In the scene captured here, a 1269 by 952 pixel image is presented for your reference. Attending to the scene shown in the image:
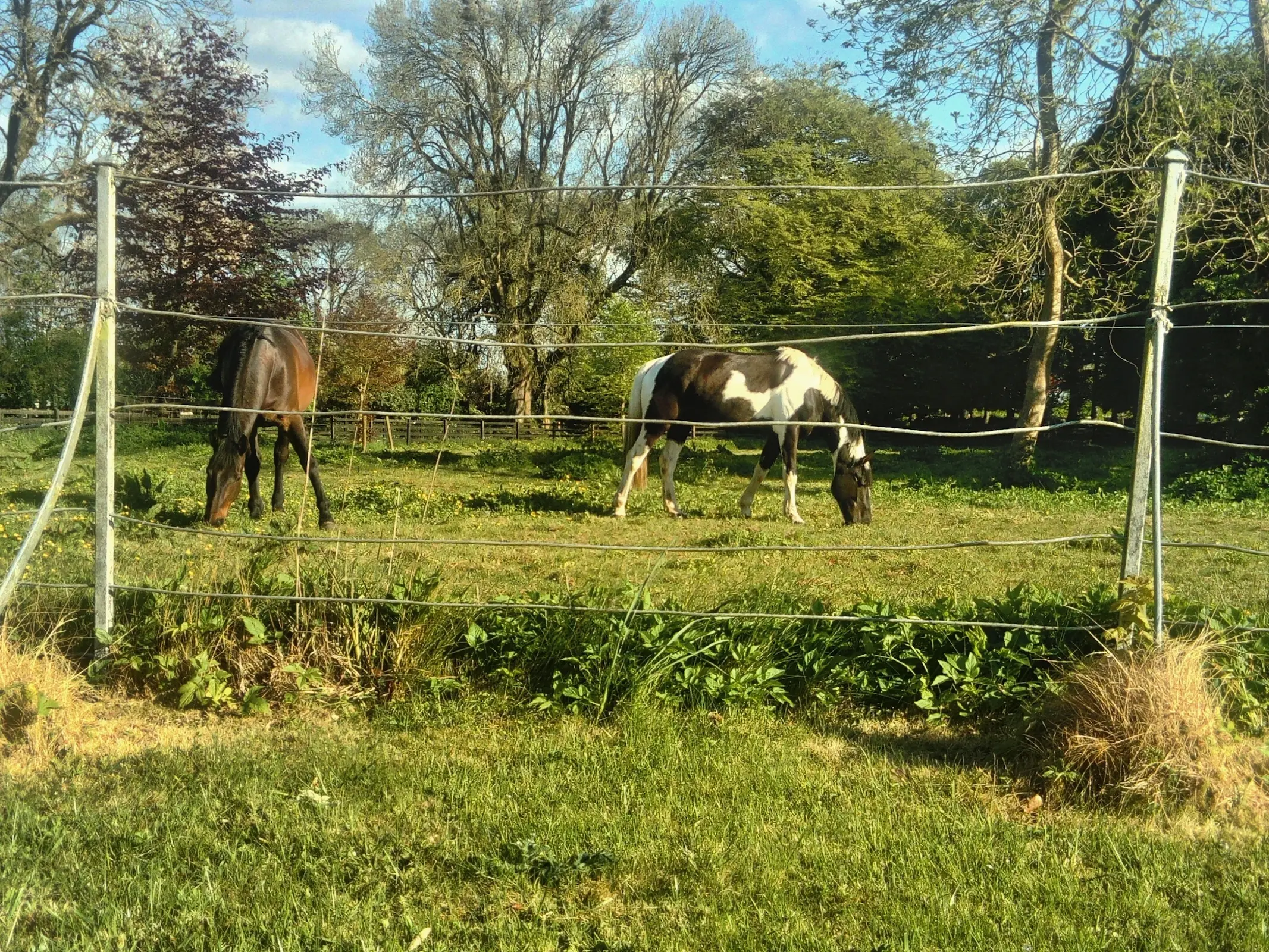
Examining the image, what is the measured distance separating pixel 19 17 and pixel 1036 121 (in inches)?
715

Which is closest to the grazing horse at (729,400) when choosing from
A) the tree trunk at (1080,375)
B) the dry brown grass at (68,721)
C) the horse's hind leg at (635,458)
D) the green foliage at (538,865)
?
the horse's hind leg at (635,458)

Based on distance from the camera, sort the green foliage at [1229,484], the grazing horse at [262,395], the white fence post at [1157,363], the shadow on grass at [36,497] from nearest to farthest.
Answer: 1. the white fence post at [1157,363]
2. the grazing horse at [262,395]
3. the shadow on grass at [36,497]
4. the green foliage at [1229,484]

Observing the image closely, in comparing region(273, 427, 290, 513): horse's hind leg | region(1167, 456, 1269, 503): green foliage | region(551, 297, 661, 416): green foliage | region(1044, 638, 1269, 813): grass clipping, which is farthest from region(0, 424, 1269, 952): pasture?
region(551, 297, 661, 416): green foliage

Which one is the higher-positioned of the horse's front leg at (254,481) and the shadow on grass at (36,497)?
the horse's front leg at (254,481)

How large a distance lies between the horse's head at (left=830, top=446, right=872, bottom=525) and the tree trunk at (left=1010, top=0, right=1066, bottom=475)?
458cm

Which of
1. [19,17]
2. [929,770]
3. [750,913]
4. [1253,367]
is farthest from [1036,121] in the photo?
[19,17]

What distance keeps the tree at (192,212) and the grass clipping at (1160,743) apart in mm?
17856

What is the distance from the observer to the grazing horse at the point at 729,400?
1103 centimetres

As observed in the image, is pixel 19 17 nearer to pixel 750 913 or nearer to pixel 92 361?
pixel 92 361

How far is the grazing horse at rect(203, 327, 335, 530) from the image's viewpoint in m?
8.17

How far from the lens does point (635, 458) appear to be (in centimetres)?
1109

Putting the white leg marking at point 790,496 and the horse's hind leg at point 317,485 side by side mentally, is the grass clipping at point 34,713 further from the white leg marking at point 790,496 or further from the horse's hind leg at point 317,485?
the white leg marking at point 790,496

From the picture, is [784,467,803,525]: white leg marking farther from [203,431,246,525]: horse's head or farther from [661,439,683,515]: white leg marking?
[203,431,246,525]: horse's head

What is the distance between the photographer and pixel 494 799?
3.20m
